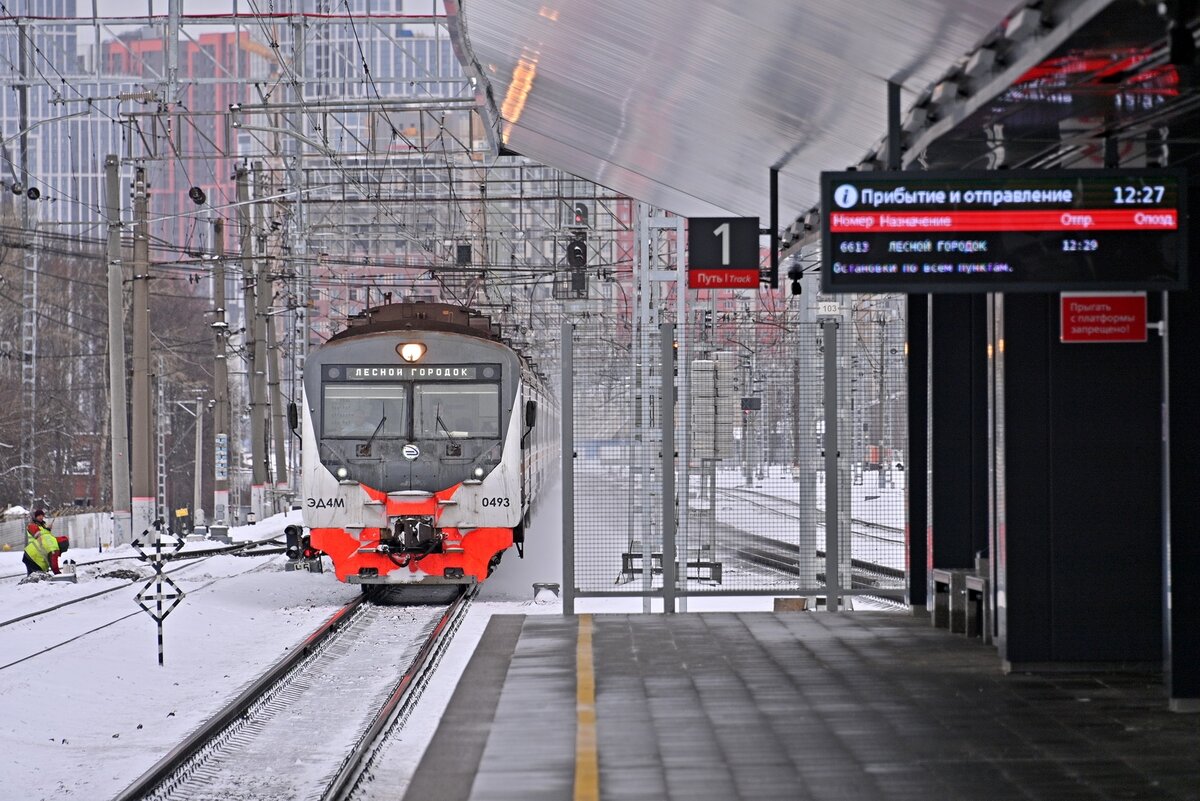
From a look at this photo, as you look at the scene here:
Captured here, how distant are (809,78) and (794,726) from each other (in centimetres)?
420

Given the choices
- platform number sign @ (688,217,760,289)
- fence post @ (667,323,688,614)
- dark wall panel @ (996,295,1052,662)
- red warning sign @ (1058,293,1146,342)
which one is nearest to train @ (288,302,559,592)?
platform number sign @ (688,217,760,289)

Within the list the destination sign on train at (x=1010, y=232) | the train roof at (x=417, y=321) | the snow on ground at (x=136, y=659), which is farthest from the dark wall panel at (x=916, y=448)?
the train roof at (x=417, y=321)

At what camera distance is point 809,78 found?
402 inches

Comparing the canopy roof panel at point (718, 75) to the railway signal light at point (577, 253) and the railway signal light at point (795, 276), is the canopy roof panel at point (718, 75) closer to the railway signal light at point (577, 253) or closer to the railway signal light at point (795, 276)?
the railway signal light at point (795, 276)

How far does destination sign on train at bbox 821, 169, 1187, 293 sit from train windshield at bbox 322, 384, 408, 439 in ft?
38.1

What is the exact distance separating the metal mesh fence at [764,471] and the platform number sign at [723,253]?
733 millimetres

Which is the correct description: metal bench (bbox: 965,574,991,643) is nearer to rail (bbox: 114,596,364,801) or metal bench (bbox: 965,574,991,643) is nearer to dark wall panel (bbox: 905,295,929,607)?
dark wall panel (bbox: 905,295,929,607)

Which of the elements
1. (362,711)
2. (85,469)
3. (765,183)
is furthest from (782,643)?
(85,469)

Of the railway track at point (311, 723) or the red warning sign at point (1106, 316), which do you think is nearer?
the railway track at point (311, 723)

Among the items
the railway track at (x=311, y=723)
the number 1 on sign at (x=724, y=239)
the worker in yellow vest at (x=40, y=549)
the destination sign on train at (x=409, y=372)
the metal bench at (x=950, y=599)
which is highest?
the number 1 on sign at (x=724, y=239)

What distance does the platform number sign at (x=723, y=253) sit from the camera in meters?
15.9

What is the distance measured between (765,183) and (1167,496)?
7292mm

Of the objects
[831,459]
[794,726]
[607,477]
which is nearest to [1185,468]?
[794,726]

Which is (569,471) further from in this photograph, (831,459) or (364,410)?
(364,410)
